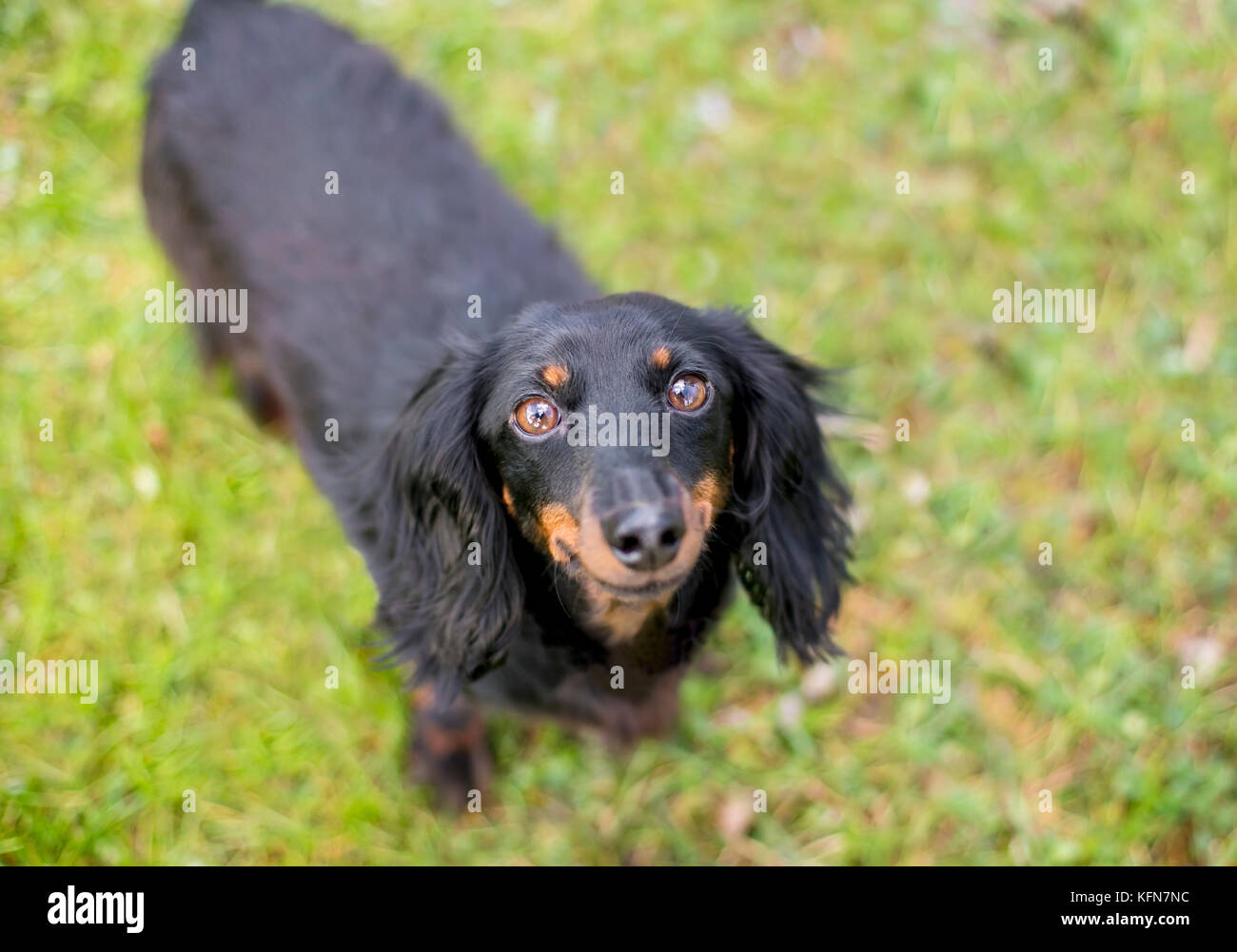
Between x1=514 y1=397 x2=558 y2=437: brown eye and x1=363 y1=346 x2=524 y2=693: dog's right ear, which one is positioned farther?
x1=363 y1=346 x2=524 y2=693: dog's right ear

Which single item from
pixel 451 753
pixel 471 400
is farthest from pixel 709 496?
pixel 451 753

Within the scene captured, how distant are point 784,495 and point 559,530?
2.28 ft

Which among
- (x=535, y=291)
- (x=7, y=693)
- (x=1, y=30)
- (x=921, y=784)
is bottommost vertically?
(x=921, y=784)

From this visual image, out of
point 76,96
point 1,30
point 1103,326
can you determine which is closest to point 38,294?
point 76,96

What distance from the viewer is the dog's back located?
113 inches

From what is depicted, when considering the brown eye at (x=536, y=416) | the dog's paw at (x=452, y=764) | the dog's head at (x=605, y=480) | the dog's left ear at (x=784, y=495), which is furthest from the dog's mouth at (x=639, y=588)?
the dog's paw at (x=452, y=764)

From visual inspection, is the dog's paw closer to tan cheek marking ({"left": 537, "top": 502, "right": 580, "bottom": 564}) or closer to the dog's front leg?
the dog's front leg

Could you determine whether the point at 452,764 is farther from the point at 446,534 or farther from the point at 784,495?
the point at 784,495

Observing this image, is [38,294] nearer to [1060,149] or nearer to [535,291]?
[535,291]

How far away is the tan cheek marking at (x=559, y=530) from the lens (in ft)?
7.04

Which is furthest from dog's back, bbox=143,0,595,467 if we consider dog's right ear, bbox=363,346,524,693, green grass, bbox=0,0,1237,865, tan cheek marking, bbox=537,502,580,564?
green grass, bbox=0,0,1237,865

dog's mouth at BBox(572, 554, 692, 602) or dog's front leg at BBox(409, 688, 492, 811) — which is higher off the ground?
dog's mouth at BBox(572, 554, 692, 602)
